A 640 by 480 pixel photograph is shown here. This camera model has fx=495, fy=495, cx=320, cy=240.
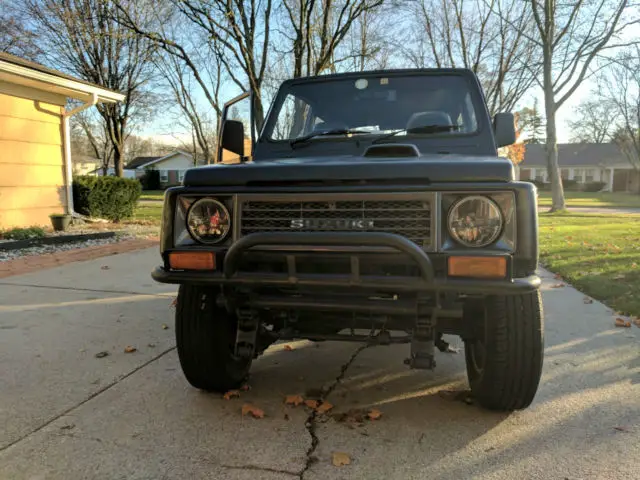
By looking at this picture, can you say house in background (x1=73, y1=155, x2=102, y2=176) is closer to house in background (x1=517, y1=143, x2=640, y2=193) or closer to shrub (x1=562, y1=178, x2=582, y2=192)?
house in background (x1=517, y1=143, x2=640, y2=193)

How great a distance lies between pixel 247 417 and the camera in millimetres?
2721

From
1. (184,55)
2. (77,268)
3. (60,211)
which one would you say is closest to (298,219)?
(77,268)

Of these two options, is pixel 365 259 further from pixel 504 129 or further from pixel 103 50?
pixel 103 50

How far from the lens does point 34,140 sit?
10727 millimetres

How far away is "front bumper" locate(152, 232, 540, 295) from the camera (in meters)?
2.11

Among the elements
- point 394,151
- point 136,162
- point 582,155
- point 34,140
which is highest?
point 136,162

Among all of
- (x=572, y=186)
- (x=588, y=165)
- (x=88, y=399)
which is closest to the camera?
(x=88, y=399)

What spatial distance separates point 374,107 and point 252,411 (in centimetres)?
224

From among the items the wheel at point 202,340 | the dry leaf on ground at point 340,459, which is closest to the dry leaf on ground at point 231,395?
the wheel at point 202,340

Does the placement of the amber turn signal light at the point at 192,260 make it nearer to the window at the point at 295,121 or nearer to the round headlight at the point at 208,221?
the round headlight at the point at 208,221

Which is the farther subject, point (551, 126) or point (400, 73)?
point (551, 126)

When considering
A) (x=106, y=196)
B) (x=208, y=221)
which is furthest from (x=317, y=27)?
(x=208, y=221)

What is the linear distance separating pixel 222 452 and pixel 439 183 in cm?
163

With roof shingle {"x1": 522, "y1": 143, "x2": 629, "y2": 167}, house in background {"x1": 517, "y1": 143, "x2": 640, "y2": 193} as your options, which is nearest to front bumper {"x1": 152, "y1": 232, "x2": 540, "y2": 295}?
house in background {"x1": 517, "y1": 143, "x2": 640, "y2": 193}
